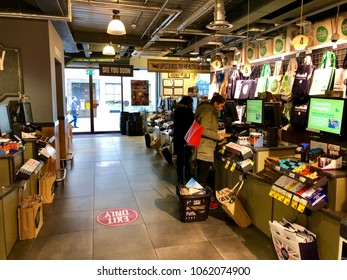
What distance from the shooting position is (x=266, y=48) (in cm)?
629

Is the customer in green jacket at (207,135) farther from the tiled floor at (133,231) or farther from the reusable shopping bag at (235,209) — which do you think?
the tiled floor at (133,231)

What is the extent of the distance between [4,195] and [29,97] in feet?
9.80

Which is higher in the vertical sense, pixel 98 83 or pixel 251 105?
pixel 98 83

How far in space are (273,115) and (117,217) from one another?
93.7 inches

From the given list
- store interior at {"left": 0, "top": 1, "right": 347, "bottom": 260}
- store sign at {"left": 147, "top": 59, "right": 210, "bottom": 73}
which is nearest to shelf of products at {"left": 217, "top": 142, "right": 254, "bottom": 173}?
store interior at {"left": 0, "top": 1, "right": 347, "bottom": 260}

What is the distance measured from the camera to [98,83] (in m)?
12.9

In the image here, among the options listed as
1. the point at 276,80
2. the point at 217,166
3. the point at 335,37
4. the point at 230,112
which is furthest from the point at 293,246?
the point at 276,80

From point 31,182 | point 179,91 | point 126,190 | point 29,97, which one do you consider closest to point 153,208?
point 126,190

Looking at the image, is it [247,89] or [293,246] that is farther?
[247,89]

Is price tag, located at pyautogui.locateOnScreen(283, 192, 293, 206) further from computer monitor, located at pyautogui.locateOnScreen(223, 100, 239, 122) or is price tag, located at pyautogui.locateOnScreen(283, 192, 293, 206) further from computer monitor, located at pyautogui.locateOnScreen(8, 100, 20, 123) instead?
computer monitor, located at pyautogui.locateOnScreen(8, 100, 20, 123)

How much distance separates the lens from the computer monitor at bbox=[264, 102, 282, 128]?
3600 millimetres

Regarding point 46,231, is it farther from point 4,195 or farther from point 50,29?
point 50,29

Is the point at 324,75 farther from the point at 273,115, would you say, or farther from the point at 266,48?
the point at 266,48

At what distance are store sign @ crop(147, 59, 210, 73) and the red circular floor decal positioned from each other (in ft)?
13.2
